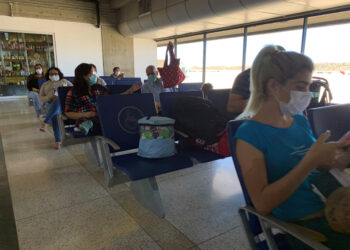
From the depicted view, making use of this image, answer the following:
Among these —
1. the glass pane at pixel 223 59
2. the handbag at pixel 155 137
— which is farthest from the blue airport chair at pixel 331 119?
the glass pane at pixel 223 59

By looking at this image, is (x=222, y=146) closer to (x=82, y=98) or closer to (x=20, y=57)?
(x=82, y=98)

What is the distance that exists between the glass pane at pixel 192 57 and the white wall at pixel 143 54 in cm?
160

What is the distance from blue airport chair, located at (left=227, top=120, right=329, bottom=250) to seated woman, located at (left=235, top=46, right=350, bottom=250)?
47mm

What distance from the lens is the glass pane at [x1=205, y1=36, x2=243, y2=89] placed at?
6829 millimetres

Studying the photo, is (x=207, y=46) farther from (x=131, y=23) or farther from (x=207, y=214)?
(x=207, y=214)

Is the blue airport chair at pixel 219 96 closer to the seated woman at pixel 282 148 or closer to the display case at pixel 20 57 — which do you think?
the seated woman at pixel 282 148

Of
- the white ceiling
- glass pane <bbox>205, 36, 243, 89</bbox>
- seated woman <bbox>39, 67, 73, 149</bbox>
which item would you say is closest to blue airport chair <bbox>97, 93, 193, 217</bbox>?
seated woman <bbox>39, 67, 73, 149</bbox>

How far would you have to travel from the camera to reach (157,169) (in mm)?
1661

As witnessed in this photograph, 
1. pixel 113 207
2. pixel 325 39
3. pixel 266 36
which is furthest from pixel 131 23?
pixel 113 207

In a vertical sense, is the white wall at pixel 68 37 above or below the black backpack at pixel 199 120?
above

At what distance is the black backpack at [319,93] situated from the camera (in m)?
2.04

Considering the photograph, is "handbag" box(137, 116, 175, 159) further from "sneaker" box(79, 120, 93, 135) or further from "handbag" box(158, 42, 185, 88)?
"handbag" box(158, 42, 185, 88)

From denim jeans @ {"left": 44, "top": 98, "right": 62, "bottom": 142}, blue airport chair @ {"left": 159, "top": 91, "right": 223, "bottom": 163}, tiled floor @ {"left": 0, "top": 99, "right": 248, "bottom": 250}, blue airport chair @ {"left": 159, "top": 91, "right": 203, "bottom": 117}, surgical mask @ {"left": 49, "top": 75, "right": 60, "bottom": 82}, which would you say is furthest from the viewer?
surgical mask @ {"left": 49, "top": 75, "right": 60, "bottom": 82}

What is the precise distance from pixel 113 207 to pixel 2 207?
0.86 m
